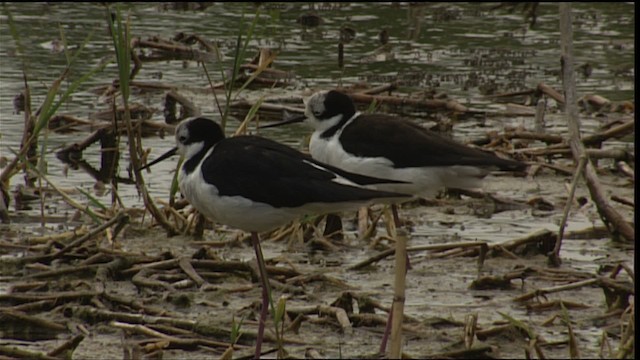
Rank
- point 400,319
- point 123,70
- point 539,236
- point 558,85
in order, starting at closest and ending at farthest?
point 400,319
point 123,70
point 539,236
point 558,85

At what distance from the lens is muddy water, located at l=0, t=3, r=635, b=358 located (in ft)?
19.6

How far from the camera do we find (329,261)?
22.3ft

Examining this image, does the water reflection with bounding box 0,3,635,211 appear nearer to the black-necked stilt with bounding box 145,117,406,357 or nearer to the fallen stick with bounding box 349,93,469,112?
the fallen stick with bounding box 349,93,469,112

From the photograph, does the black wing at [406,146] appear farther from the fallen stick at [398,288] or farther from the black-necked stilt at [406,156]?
the fallen stick at [398,288]

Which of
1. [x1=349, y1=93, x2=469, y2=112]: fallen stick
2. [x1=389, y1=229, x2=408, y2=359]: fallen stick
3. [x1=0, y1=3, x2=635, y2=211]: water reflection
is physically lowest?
[x1=0, y1=3, x2=635, y2=211]: water reflection

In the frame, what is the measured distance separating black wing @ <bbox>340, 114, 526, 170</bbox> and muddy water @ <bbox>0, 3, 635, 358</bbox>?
0.57 m

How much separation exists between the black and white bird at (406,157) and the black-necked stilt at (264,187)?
0.84 m

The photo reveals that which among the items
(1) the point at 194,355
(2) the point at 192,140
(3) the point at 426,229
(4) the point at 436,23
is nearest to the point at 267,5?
(4) the point at 436,23

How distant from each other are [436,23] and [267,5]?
6.20 ft

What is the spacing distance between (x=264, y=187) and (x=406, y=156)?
1155 millimetres

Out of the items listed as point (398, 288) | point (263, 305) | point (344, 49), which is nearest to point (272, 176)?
point (263, 305)

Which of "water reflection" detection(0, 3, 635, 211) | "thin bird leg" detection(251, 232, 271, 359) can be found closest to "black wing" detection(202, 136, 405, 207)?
"thin bird leg" detection(251, 232, 271, 359)

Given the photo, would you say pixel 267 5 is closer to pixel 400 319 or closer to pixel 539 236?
pixel 539 236

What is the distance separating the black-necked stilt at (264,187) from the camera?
18.2 ft
